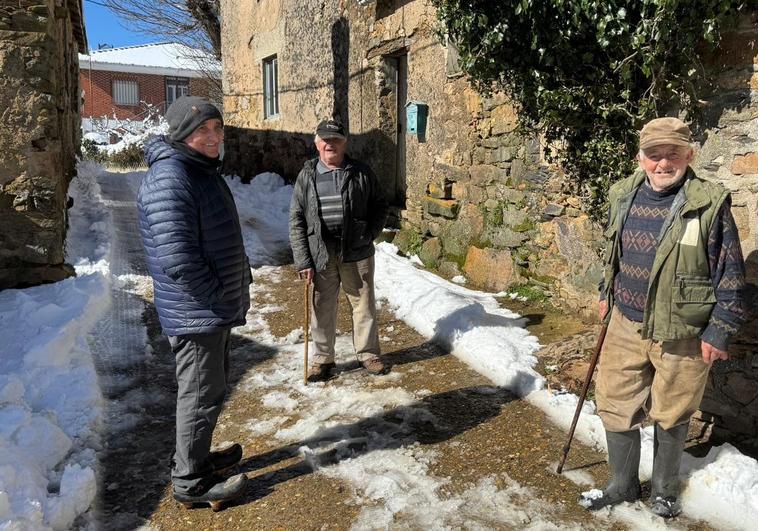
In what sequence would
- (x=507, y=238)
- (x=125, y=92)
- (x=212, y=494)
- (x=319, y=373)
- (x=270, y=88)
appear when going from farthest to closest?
1. (x=125, y=92)
2. (x=270, y=88)
3. (x=507, y=238)
4. (x=319, y=373)
5. (x=212, y=494)

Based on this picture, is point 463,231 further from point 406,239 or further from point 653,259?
point 653,259

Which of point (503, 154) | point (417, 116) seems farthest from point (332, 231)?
point (417, 116)

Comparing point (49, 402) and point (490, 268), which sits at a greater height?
point (490, 268)

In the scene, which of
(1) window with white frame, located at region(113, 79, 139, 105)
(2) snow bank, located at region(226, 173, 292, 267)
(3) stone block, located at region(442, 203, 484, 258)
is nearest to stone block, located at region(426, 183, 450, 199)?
(3) stone block, located at region(442, 203, 484, 258)

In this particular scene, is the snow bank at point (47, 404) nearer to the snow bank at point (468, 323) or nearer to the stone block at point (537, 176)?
the snow bank at point (468, 323)

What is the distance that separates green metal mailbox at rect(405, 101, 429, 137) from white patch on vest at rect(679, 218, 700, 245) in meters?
5.22

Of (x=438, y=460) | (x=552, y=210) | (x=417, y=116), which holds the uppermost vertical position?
(x=417, y=116)

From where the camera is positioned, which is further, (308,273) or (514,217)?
(514,217)

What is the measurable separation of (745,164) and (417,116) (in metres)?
4.48

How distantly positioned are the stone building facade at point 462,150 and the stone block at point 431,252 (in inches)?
0.6

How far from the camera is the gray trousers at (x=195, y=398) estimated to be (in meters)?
3.02

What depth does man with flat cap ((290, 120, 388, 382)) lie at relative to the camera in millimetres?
4352

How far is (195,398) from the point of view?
303 centimetres

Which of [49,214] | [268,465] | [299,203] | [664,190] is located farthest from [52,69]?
[664,190]
